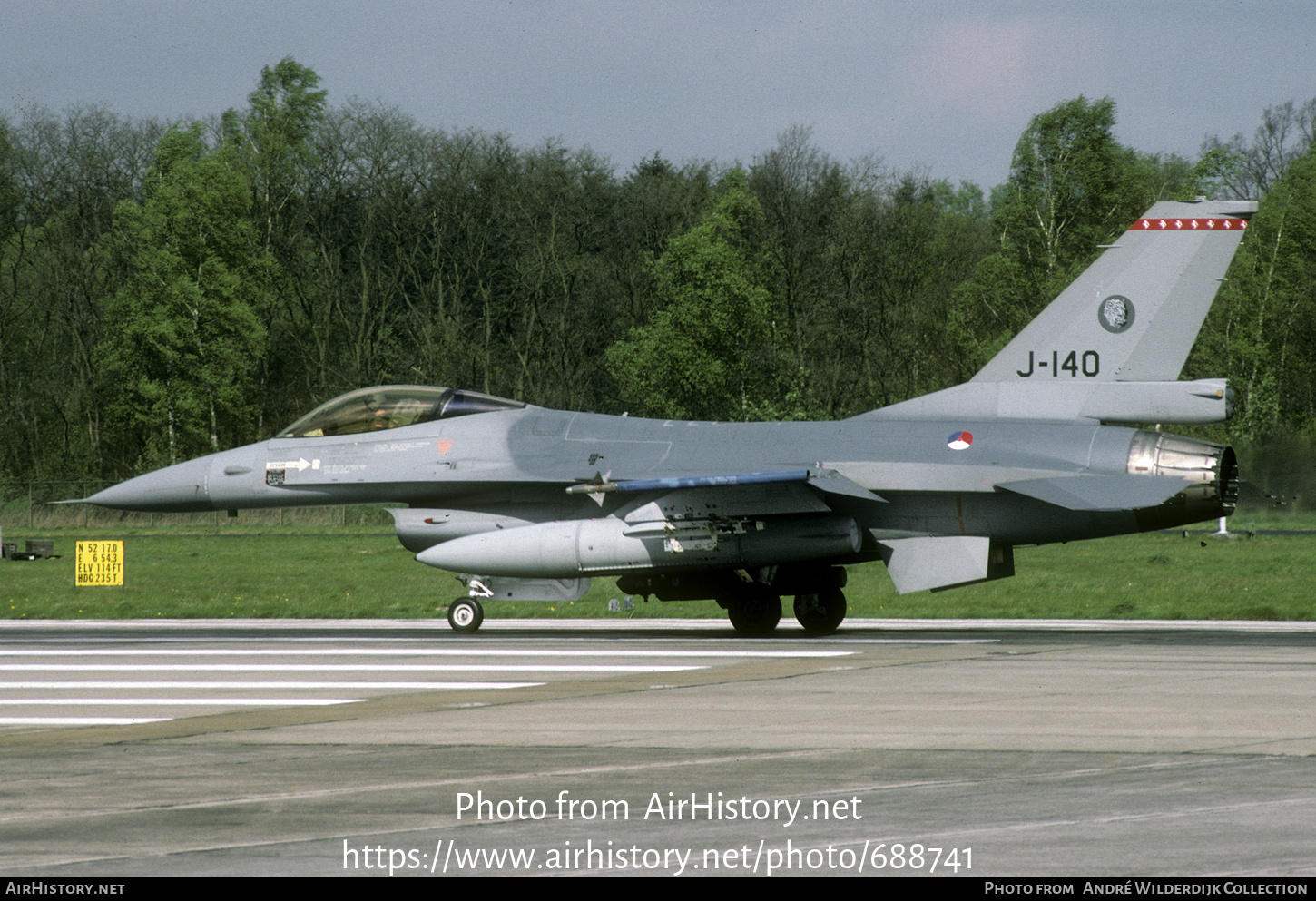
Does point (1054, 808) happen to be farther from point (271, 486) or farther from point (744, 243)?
point (744, 243)

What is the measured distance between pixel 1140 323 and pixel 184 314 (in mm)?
45668

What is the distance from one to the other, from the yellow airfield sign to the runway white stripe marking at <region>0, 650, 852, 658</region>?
32.5 ft

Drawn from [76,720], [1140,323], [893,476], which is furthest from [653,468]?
[76,720]

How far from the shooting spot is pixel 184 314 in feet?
183

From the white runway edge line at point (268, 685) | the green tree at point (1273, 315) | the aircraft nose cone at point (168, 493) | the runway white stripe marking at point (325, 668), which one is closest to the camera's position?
the white runway edge line at point (268, 685)

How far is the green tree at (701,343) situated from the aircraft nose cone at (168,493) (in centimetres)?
3432

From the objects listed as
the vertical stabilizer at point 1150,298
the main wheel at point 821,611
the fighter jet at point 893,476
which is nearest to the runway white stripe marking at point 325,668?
the fighter jet at point 893,476

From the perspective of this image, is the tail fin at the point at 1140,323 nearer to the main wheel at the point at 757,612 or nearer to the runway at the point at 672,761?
the runway at the point at 672,761

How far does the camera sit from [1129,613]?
20.5m

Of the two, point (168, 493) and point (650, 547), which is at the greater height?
point (168, 493)

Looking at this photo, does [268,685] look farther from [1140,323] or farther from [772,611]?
[1140,323]

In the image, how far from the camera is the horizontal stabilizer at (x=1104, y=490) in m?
16.4

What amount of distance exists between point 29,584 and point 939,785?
2468cm

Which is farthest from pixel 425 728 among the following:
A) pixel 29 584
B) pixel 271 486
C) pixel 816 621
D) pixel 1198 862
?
pixel 29 584
